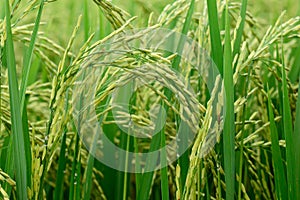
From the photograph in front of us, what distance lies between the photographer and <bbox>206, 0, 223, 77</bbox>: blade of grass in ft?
3.94

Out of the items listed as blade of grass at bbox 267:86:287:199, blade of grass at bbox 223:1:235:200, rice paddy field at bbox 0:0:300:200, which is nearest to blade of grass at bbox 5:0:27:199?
rice paddy field at bbox 0:0:300:200

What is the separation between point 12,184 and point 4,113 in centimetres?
22

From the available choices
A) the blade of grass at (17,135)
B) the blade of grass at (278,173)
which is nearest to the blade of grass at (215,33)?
the blade of grass at (278,173)

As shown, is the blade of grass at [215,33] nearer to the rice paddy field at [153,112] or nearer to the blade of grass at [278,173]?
the rice paddy field at [153,112]

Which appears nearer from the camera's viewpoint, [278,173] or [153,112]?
[278,173]

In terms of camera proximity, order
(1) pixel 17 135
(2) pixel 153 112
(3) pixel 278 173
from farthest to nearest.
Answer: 1. (2) pixel 153 112
2. (3) pixel 278 173
3. (1) pixel 17 135

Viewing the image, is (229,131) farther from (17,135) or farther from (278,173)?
(17,135)

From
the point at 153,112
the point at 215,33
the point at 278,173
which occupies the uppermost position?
the point at 215,33

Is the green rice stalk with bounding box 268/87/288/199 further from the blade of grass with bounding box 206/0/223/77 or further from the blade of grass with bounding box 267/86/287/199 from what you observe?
the blade of grass with bounding box 206/0/223/77

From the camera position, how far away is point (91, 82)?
1.12 meters

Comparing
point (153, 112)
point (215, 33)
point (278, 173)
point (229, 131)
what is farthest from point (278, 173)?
point (153, 112)

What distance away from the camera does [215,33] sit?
1.21 m

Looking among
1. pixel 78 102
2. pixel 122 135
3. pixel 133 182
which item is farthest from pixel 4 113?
pixel 133 182

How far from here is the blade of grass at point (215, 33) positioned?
120 cm
